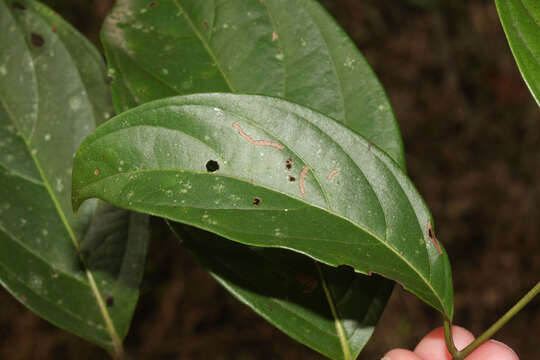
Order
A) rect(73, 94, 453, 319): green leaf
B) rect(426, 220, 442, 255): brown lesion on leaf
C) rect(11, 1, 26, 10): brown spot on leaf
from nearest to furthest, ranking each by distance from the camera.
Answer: rect(73, 94, 453, 319): green leaf → rect(426, 220, 442, 255): brown lesion on leaf → rect(11, 1, 26, 10): brown spot on leaf

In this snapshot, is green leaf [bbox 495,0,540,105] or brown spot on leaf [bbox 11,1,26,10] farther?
brown spot on leaf [bbox 11,1,26,10]

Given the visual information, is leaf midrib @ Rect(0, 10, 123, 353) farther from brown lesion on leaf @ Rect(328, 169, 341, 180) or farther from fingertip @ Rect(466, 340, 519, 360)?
fingertip @ Rect(466, 340, 519, 360)

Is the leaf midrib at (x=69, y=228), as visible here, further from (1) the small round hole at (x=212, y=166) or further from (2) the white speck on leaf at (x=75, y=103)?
(1) the small round hole at (x=212, y=166)

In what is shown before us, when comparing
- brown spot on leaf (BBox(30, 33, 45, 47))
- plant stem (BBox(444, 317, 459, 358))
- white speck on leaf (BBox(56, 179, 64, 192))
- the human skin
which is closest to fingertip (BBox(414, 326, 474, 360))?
the human skin

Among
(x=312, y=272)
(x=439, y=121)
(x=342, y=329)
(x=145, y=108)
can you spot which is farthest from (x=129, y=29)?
(x=439, y=121)

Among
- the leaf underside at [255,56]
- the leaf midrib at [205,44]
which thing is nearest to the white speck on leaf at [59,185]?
the leaf underside at [255,56]

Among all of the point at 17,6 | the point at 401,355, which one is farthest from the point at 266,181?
the point at 17,6

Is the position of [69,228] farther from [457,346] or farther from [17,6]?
[457,346]

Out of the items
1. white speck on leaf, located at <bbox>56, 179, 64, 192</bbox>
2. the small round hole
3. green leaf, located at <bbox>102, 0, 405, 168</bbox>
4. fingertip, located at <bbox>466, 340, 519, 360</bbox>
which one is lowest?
fingertip, located at <bbox>466, 340, 519, 360</bbox>
